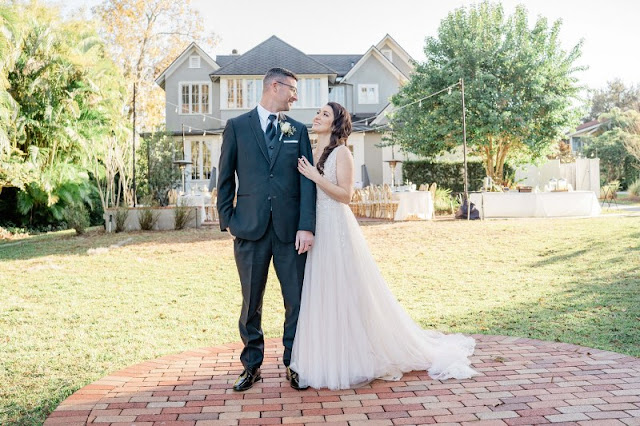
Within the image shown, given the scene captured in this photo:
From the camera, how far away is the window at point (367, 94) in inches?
1230

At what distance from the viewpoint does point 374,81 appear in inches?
1229

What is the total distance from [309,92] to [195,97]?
6.49 metres

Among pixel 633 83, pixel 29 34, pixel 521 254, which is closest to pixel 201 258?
pixel 521 254

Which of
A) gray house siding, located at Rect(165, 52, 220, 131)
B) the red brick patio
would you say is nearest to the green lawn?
the red brick patio

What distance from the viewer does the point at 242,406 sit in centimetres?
371

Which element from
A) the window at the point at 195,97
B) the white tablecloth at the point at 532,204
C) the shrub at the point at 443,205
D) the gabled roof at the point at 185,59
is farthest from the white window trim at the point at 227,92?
the white tablecloth at the point at 532,204

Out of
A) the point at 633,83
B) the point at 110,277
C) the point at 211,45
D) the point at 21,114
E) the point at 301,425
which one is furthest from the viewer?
the point at 633,83

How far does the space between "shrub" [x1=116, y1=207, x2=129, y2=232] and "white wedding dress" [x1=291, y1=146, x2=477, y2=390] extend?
13314mm

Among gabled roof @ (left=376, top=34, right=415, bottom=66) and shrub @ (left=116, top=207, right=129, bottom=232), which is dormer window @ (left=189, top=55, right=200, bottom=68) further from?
shrub @ (left=116, top=207, right=129, bottom=232)

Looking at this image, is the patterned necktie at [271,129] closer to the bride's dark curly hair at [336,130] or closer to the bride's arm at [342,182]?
the bride's arm at [342,182]

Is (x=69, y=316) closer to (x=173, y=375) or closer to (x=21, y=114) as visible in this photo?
(x=173, y=375)

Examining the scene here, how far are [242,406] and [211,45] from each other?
32.3 m

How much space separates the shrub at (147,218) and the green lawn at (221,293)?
1.78 meters

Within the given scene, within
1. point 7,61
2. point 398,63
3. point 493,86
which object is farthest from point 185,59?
point 493,86
